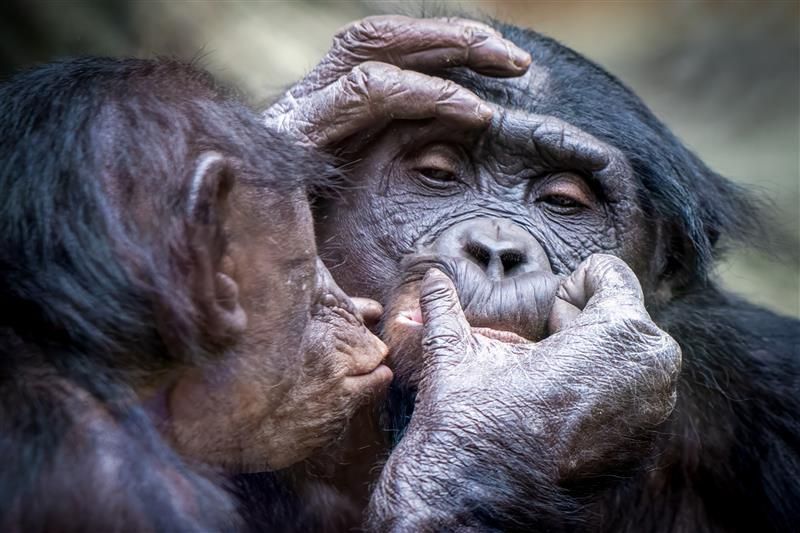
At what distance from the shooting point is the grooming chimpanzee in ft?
7.42

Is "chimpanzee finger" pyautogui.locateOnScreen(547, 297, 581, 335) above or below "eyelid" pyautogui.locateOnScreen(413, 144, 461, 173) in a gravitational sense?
below

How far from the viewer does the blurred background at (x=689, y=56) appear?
6.61 metres

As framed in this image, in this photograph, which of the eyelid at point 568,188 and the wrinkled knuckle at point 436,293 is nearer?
the wrinkled knuckle at point 436,293

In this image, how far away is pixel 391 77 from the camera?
3553 millimetres

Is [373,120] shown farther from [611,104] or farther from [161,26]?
[161,26]

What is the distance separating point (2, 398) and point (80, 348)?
0.19 m

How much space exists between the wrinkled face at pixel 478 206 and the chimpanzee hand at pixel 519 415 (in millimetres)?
343

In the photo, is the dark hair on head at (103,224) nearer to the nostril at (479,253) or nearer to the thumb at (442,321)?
the thumb at (442,321)

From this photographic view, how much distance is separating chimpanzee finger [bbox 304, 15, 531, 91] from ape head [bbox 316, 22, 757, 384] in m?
0.14

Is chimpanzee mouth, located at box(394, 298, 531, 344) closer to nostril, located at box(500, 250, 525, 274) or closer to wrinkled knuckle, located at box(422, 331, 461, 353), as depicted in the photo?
wrinkled knuckle, located at box(422, 331, 461, 353)

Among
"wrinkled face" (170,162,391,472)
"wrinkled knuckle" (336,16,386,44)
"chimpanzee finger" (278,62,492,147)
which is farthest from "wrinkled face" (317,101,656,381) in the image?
"wrinkled face" (170,162,391,472)

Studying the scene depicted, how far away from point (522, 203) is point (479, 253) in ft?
1.63

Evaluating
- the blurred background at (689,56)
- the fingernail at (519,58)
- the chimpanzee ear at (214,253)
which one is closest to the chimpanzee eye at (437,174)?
the fingernail at (519,58)

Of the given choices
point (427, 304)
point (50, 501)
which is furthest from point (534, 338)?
point (50, 501)
